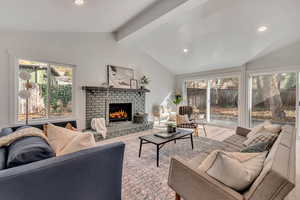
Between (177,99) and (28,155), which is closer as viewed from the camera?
(28,155)

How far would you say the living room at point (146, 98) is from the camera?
1.08 metres

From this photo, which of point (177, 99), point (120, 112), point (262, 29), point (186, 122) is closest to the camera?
point (262, 29)

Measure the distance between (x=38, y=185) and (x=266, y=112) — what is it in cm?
562

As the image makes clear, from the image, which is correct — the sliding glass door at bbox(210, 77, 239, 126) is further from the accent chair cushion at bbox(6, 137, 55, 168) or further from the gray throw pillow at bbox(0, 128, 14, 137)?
the gray throw pillow at bbox(0, 128, 14, 137)

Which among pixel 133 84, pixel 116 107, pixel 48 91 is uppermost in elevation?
pixel 133 84

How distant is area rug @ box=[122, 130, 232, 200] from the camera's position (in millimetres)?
1773

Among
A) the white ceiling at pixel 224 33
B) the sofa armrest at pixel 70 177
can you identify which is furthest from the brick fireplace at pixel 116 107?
the sofa armrest at pixel 70 177

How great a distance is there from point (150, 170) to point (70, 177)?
1421 mm

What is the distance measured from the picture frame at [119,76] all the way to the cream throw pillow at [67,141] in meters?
3.17

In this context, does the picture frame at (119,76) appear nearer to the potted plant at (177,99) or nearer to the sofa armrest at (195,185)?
the potted plant at (177,99)

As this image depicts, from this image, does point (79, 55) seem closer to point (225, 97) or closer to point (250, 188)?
point (250, 188)

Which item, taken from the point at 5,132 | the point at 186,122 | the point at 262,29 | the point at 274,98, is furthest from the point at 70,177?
the point at 274,98

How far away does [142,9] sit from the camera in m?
3.32

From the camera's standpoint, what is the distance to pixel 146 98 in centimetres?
571
